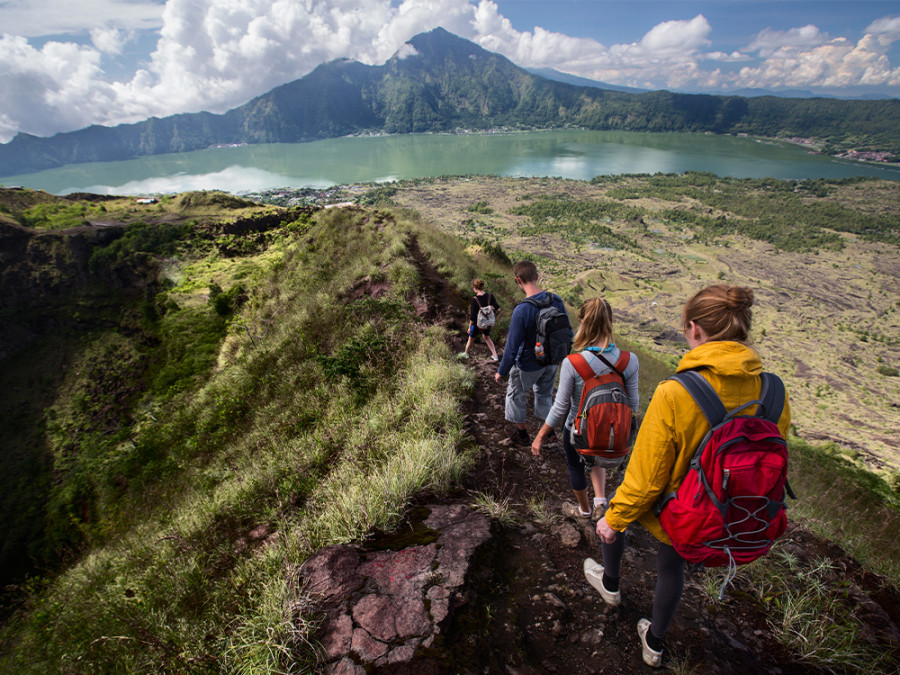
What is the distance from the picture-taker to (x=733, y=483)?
62.1 inches

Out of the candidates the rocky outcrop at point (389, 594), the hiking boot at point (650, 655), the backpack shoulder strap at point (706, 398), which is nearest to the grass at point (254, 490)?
the rocky outcrop at point (389, 594)

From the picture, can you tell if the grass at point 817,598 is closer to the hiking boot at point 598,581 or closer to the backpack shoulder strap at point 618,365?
the hiking boot at point 598,581

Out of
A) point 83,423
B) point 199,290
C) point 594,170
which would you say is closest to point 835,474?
point 199,290

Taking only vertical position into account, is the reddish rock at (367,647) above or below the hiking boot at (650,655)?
above

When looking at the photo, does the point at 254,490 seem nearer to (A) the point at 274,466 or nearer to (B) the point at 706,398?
(A) the point at 274,466

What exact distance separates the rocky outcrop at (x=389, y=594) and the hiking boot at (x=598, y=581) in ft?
2.45

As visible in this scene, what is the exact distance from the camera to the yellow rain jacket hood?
65.3 inches

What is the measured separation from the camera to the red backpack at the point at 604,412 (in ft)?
8.25

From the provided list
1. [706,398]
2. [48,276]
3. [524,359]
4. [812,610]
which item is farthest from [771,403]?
[48,276]

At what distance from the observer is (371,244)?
11336mm

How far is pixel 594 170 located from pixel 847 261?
78.7 metres

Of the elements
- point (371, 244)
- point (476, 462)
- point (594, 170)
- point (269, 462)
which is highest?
point (594, 170)

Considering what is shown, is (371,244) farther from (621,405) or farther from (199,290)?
(621,405)

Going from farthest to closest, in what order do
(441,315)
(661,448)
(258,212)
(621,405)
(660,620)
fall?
1. (258,212)
2. (441,315)
3. (621,405)
4. (660,620)
5. (661,448)
